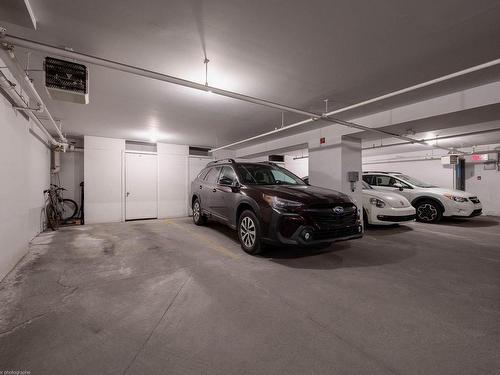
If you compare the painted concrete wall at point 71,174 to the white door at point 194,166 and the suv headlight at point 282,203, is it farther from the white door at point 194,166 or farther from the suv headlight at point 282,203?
the suv headlight at point 282,203

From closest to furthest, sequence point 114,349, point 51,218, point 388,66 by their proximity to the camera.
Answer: point 114,349, point 388,66, point 51,218

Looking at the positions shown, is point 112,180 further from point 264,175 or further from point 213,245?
point 264,175

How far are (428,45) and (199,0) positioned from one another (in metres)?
2.65

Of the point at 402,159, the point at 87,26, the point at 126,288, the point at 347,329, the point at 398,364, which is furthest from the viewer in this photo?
the point at 402,159

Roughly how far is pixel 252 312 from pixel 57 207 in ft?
25.0

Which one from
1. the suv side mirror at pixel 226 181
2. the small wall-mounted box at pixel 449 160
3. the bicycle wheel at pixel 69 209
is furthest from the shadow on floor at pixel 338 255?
the small wall-mounted box at pixel 449 160

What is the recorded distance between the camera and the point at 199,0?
6.63 feet

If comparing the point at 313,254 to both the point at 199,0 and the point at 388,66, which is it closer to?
the point at 388,66

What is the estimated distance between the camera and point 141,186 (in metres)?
8.16

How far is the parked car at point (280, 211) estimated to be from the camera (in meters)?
3.32

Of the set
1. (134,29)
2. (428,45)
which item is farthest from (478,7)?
(134,29)

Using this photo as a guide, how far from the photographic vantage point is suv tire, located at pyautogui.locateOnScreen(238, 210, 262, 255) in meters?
3.69

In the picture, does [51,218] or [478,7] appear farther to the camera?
[51,218]

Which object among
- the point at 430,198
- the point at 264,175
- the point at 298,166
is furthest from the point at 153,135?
the point at 430,198
